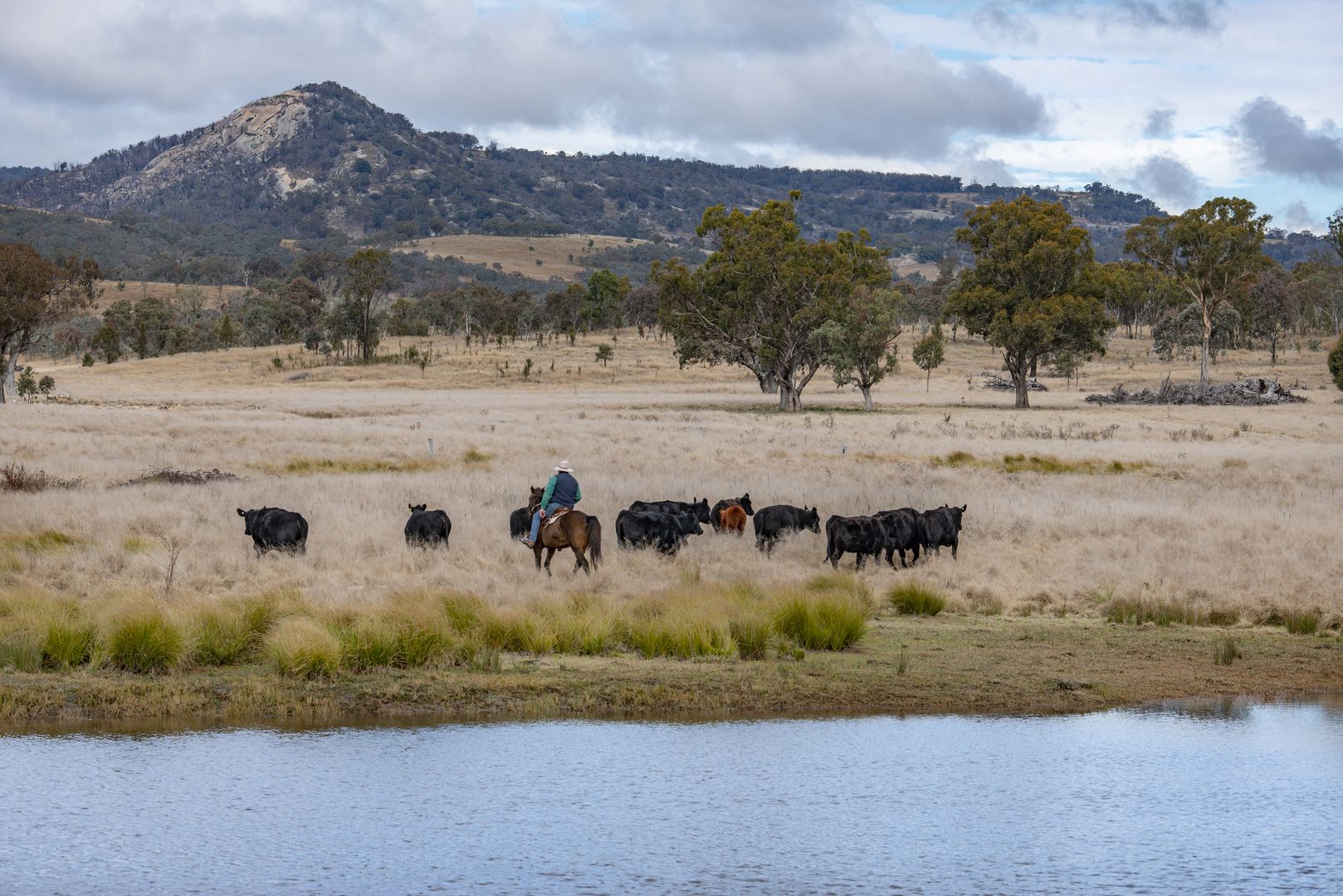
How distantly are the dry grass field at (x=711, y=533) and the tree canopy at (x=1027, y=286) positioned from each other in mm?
15245

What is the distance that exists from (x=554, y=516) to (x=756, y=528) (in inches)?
189

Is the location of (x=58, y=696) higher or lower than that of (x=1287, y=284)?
lower

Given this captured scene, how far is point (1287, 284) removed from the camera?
129750 mm

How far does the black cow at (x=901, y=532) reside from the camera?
21000 millimetres

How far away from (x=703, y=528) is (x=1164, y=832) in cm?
1646

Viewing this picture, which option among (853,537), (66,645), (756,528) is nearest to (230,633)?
(66,645)

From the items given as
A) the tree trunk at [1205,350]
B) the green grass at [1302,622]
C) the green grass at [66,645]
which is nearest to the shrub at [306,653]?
the green grass at [66,645]

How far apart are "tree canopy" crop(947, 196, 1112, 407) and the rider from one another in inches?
2387

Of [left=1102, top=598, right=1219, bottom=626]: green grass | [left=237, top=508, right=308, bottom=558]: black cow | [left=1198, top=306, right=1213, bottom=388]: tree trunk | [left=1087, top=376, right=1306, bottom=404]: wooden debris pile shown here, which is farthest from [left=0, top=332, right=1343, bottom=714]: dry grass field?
[left=1198, top=306, right=1213, bottom=388]: tree trunk

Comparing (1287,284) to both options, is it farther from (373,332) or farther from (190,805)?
(190,805)

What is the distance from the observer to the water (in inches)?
332

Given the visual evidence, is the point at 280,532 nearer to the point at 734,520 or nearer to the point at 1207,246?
the point at 734,520

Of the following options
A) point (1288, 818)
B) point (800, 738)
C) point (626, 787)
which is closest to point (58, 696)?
point (626, 787)

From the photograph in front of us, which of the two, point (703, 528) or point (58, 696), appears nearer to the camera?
point (58, 696)
